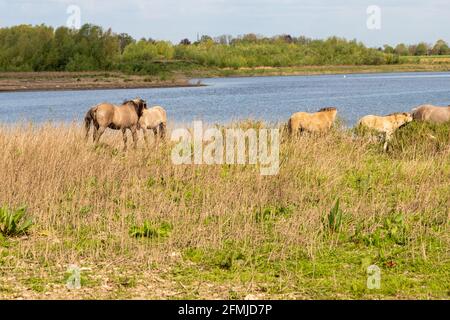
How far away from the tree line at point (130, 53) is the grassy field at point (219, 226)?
90723 millimetres

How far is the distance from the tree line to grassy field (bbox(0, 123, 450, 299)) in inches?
3572

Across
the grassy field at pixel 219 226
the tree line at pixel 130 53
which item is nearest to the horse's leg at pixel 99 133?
the grassy field at pixel 219 226

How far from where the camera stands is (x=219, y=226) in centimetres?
843

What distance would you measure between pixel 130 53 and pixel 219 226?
11989 centimetres

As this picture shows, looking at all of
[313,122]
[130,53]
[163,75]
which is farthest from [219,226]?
[130,53]

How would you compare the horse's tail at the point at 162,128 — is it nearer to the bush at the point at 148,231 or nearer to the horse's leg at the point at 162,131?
the horse's leg at the point at 162,131

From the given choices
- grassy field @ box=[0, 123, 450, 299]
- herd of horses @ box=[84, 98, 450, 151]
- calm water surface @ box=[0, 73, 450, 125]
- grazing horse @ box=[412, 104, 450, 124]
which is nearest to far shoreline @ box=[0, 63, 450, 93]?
calm water surface @ box=[0, 73, 450, 125]

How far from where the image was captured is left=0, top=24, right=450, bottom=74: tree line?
103 m

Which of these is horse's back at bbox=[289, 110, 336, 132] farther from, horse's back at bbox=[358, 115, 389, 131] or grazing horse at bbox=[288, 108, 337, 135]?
horse's back at bbox=[358, 115, 389, 131]
